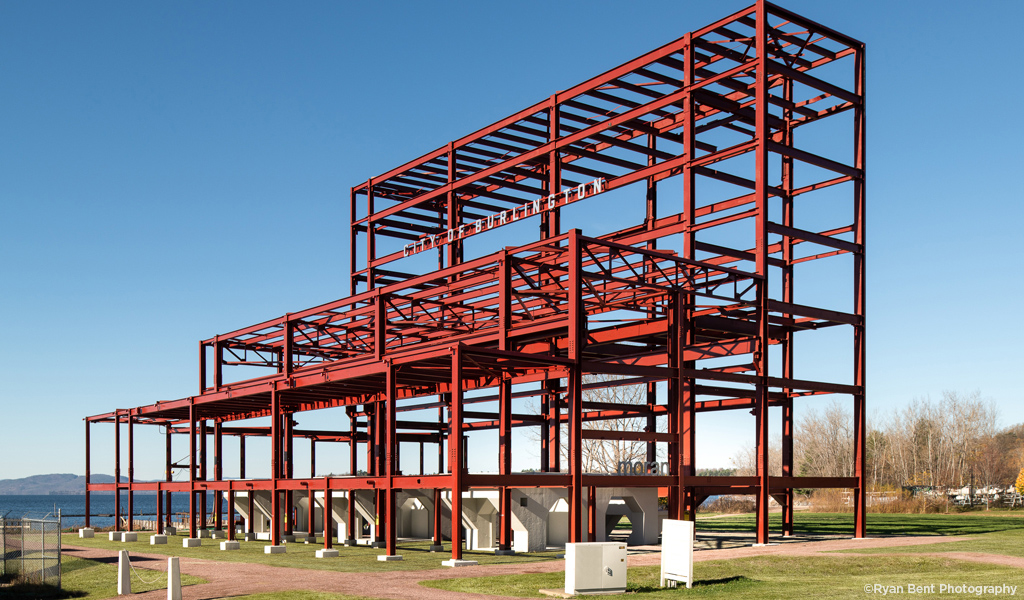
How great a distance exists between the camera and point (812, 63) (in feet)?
147

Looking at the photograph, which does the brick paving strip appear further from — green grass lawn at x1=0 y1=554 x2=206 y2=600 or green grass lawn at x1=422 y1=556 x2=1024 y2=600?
green grass lawn at x1=422 y1=556 x2=1024 y2=600

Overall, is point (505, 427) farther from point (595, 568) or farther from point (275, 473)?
point (595, 568)

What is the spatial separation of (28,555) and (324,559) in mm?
9526

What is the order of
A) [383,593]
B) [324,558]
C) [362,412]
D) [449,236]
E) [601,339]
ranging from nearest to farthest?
[383,593] → [324,558] → [601,339] → [449,236] → [362,412]

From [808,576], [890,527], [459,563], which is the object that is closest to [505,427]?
[459,563]

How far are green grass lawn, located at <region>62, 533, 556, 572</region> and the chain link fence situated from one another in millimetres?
6762

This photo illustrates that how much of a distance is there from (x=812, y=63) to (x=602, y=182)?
10478mm

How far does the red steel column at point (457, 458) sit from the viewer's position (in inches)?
1201

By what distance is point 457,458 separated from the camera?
30859mm

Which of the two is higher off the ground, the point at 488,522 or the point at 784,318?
the point at 784,318

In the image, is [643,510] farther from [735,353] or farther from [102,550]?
[102,550]

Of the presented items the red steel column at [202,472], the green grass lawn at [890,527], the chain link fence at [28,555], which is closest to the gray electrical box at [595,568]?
the chain link fence at [28,555]

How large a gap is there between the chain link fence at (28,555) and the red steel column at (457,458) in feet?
35.7

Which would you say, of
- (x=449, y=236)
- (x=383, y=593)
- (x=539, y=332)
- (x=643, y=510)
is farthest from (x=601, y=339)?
(x=383, y=593)
